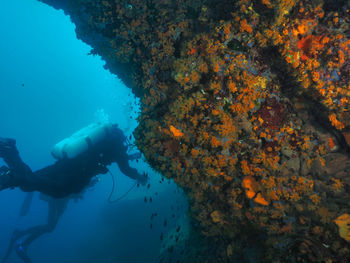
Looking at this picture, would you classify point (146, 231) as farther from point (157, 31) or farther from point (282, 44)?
point (282, 44)

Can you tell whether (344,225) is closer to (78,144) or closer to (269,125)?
(269,125)

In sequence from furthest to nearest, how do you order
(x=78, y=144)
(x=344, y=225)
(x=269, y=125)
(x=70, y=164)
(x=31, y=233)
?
(x=31, y=233) → (x=78, y=144) → (x=70, y=164) → (x=269, y=125) → (x=344, y=225)

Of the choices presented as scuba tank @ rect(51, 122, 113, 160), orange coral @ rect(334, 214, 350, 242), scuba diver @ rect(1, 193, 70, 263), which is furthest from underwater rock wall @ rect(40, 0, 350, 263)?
scuba diver @ rect(1, 193, 70, 263)

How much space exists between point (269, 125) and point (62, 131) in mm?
75307

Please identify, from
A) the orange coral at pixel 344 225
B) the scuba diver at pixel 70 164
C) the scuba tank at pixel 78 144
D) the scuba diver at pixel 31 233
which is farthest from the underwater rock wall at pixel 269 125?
the scuba diver at pixel 31 233

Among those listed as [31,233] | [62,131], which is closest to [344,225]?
[31,233]

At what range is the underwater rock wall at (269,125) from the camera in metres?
2.32

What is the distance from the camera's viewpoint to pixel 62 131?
216ft

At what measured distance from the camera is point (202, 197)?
3.77m

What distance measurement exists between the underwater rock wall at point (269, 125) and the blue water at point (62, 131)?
107 inches

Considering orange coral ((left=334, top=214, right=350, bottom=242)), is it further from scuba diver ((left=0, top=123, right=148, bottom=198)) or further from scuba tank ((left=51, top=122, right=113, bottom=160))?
scuba tank ((left=51, top=122, right=113, bottom=160))

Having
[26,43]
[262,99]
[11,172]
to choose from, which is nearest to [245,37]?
[262,99]

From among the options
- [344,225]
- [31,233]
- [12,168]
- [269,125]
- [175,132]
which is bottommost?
[344,225]

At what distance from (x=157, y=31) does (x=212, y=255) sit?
16.9 ft
